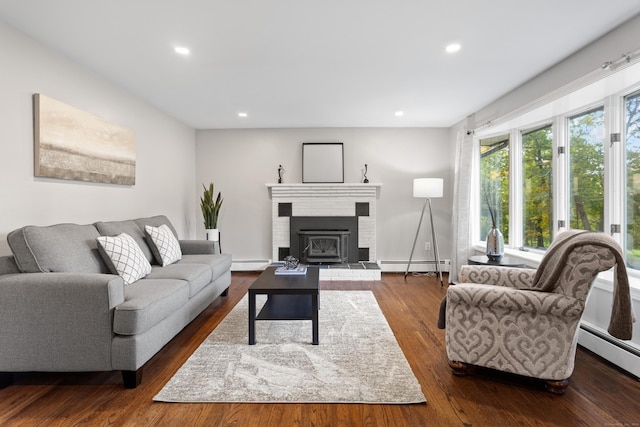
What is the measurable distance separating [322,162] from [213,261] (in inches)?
102

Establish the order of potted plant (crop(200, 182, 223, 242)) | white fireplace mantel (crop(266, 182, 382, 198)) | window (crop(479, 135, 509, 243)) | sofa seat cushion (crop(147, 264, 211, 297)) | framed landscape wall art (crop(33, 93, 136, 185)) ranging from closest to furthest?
framed landscape wall art (crop(33, 93, 136, 185)) → sofa seat cushion (crop(147, 264, 211, 297)) → window (crop(479, 135, 509, 243)) → potted plant (crop(200, 182, 223, 242)) → white fireplace mantel (crop(266, 182, 382, 198))

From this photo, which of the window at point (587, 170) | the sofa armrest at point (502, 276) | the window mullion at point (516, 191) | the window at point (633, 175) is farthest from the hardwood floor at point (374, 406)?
the window mullion at point (516, 191)

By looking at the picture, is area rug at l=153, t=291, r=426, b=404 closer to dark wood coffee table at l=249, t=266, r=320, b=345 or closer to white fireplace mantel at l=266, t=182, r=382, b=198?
dark wood coffee table at l=249, t=266, r=320, b=345

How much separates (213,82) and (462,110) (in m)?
3.15

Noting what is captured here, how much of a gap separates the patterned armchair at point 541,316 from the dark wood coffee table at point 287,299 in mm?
988

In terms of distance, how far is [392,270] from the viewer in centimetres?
547

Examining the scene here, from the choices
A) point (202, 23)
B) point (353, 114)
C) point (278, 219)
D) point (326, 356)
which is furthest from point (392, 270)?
point (202, 23)

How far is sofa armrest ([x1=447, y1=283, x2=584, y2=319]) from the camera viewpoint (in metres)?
1.88

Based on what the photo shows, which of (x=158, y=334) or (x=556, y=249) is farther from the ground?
(x=556, y=249)

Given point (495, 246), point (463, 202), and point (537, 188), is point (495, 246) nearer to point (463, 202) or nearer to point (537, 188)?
point (537, 188)

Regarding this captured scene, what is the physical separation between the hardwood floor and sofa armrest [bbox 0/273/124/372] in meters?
0.19

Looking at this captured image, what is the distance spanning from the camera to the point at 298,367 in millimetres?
2230

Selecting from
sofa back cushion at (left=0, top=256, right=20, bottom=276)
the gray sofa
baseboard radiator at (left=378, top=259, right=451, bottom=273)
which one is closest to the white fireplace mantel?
baseboard radiator at (left=378, top=259, right=451, bottom=273)

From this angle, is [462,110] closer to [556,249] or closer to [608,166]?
[608,166]
